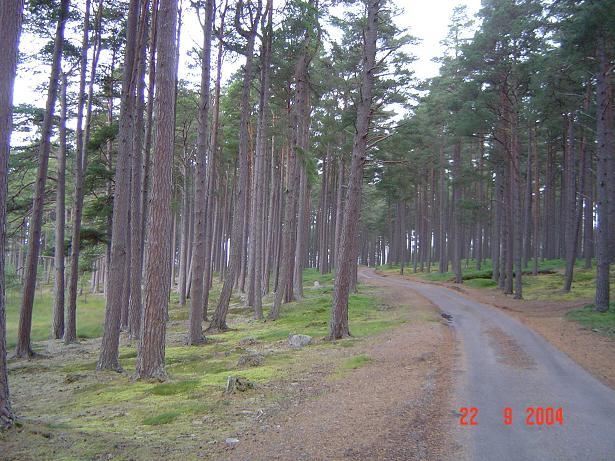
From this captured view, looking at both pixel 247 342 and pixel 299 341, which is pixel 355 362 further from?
pixel 247 342

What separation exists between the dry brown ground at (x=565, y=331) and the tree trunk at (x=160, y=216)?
9.00 metres

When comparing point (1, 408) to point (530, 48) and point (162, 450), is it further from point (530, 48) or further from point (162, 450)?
point (530, 48)

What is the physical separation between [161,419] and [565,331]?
13.2m

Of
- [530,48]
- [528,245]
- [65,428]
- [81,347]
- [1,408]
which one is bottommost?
[81,347]

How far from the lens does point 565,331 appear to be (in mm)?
14656

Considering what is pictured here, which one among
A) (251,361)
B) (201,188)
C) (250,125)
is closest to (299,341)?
(251,361)

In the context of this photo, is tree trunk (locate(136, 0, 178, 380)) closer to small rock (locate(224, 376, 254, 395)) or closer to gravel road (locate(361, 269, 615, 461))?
small rock (locate(224, 376, 254, 395))

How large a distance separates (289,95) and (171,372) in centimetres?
1712

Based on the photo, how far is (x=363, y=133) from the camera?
545 inches

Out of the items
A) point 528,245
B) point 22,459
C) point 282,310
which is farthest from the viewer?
point 528,245

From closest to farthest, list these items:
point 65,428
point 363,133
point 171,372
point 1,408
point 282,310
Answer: point 1,408 < point 65,428 < point 171,372 < point 363,133 < point 282,310

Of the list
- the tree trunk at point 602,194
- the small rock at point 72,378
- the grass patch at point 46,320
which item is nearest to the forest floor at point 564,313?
the tree trunk at point 602,194

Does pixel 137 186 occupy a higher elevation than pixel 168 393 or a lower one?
higher

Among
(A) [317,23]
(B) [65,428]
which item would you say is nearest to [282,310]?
(A) [317,23]
